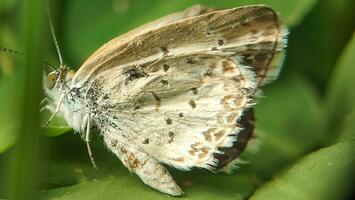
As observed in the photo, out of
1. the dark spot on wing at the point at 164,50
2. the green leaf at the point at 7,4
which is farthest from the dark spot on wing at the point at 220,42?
the green leaf at the point at 7,4

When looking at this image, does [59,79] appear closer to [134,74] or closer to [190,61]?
[134,74]

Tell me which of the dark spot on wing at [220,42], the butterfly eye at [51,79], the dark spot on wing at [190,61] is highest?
the dark spot on wing at [220,42]

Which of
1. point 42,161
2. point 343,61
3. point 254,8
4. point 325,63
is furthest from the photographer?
point 325,63

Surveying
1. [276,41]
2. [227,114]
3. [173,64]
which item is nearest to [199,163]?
[227,114]

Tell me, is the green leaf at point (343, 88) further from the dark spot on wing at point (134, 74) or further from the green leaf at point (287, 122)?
the dark spot on wing at point (134, 74)

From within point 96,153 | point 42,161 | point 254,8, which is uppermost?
point 42,161

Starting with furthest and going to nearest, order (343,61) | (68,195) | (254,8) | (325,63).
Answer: (325,63) → (343,61) → (254,8) → (68,195)

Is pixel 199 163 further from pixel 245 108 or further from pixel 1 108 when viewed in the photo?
pixel 1 108
